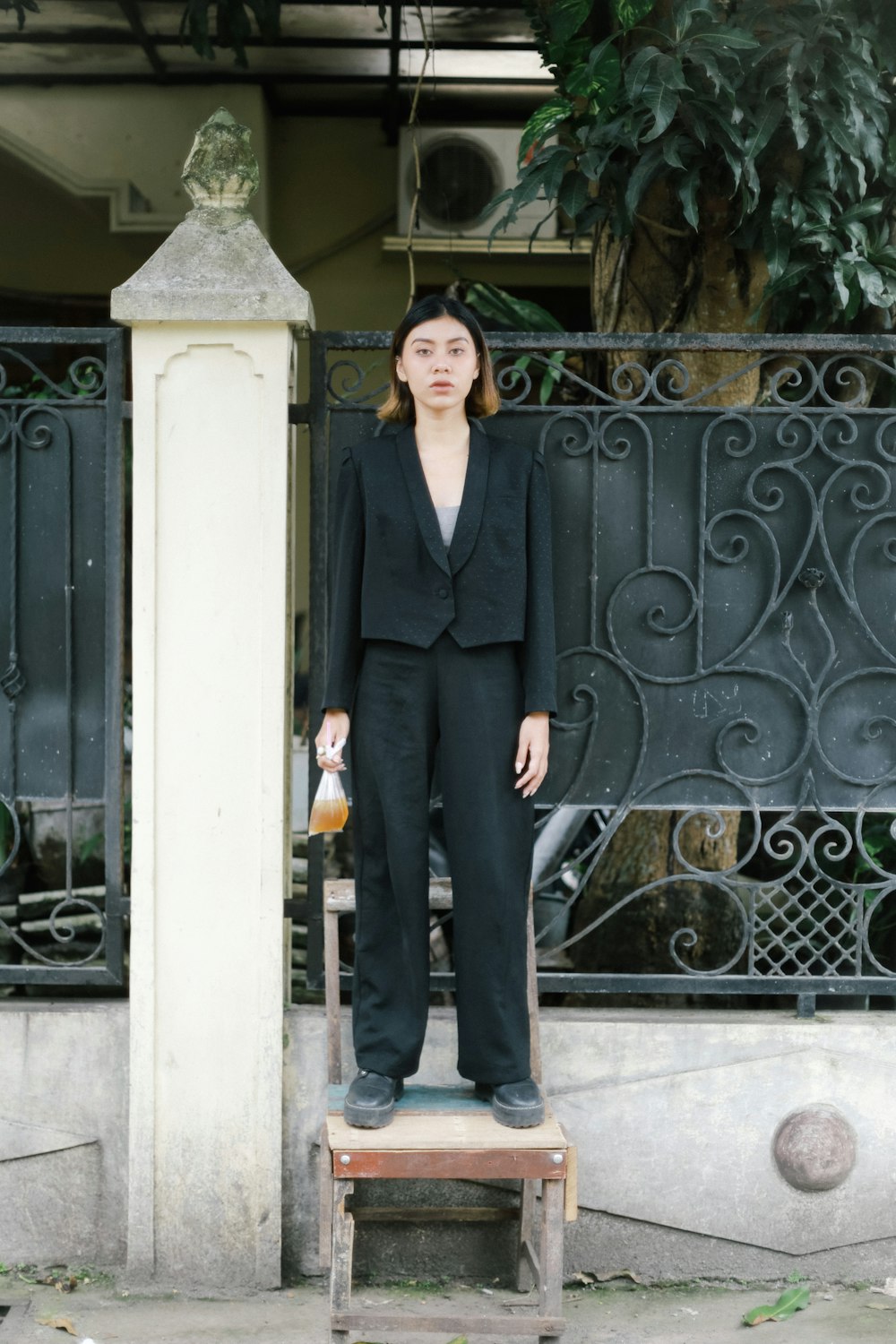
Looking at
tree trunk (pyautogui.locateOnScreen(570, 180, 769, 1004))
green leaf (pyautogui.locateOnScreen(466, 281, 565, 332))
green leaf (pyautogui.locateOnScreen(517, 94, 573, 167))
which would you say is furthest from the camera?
green leaf (pyautogui.locateOnScreen(466, 281, 565, 332))

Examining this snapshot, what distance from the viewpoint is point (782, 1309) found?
336cm

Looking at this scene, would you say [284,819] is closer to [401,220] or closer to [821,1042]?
[821,1042]

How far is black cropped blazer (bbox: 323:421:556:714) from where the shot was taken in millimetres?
3061

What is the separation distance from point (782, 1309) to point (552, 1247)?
0.82 meters

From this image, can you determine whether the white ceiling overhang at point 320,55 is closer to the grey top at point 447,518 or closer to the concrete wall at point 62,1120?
the grey top at point 447,518

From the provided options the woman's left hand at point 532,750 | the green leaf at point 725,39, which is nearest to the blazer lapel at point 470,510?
the woman's left hand at point 532,750

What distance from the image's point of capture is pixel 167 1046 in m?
3.44

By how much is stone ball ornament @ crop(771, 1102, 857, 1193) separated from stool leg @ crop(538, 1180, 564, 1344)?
84 cm

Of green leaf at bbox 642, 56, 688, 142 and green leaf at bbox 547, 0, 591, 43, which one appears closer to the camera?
green leaf at bbox 642, 56, 688, 142

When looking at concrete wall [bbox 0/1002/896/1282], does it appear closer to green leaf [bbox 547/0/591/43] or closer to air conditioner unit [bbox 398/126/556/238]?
green leaf [bbox 547/0/591/43]

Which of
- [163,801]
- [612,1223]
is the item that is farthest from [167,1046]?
[612,1223]

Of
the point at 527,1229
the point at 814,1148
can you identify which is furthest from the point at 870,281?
the point at 527,1229

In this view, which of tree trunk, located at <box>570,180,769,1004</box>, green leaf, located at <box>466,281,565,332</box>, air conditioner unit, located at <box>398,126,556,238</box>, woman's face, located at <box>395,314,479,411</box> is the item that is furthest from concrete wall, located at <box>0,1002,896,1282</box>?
air conditioner unit, located at <box>398,126,556,238</box>

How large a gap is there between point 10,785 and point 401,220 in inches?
187
